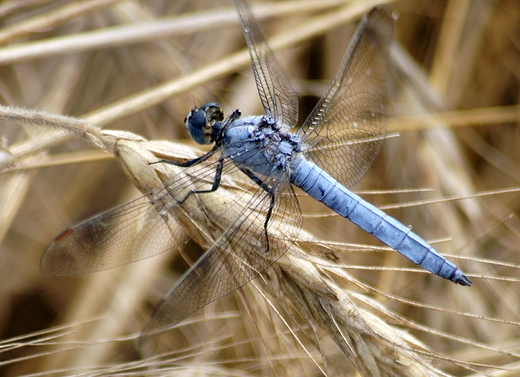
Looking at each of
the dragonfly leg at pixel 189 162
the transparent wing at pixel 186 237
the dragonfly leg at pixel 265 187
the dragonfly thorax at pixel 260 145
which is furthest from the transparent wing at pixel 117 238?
the dragonfly thorax at pixel 260 145

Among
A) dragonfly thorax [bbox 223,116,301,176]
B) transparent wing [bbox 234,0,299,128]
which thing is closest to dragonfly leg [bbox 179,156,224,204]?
dragonfly thorax [bbox 223,116,301,176]

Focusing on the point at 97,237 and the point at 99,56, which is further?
the point at 99,56

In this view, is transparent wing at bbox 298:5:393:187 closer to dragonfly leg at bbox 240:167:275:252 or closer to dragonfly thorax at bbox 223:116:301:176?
dragonfly thorax at bbox 223:116:301:176

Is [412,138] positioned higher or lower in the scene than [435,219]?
higher

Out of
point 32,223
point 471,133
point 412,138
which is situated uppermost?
point 471,133

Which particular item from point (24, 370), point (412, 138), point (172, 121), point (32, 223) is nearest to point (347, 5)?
point (412, 138)

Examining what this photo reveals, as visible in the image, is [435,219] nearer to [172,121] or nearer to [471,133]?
[471,133]
